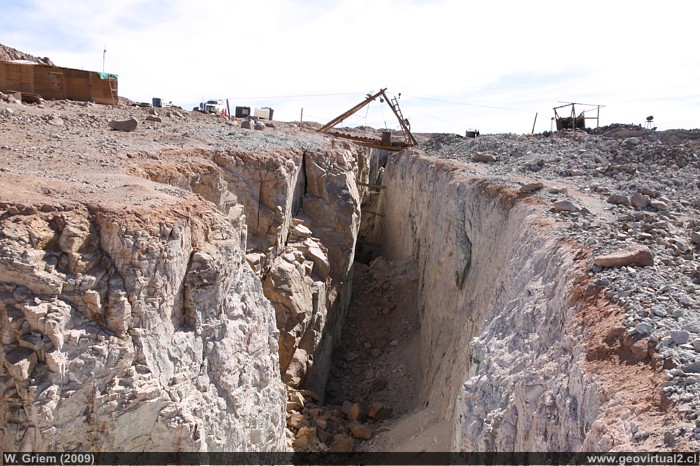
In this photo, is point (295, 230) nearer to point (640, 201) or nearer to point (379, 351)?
point (379, 351)

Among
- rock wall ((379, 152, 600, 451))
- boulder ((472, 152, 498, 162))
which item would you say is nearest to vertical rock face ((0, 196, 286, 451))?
rock wall ((379, 152, 600, 451))

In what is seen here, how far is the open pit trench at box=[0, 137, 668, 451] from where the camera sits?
5.91m

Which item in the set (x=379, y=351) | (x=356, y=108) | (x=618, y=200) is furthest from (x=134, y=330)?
(x=356, y=108)

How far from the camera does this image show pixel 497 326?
7730 mm

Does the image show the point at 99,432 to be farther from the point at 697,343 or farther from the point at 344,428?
the point at 344,428

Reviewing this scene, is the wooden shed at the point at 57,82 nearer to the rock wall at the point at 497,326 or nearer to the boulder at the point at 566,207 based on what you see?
the rock wall at the point at 497,326

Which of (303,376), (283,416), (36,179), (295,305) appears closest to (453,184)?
(295,305)

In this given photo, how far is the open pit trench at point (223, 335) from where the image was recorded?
591cm

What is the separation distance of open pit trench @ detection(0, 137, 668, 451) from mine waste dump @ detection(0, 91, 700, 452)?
0.09ft

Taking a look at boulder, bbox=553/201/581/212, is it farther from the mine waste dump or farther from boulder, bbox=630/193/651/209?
boulder, bbox=630/193/651/209

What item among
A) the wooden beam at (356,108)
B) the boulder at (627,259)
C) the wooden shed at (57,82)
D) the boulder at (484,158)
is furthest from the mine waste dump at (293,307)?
the wooden beam at (356,108)

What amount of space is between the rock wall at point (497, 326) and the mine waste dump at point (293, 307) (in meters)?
0.04

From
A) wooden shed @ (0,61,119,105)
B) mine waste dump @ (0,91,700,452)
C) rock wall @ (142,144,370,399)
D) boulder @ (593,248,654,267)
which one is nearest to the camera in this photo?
mine waste dump @ (0,91,700,452)

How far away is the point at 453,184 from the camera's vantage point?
46.3 ft
